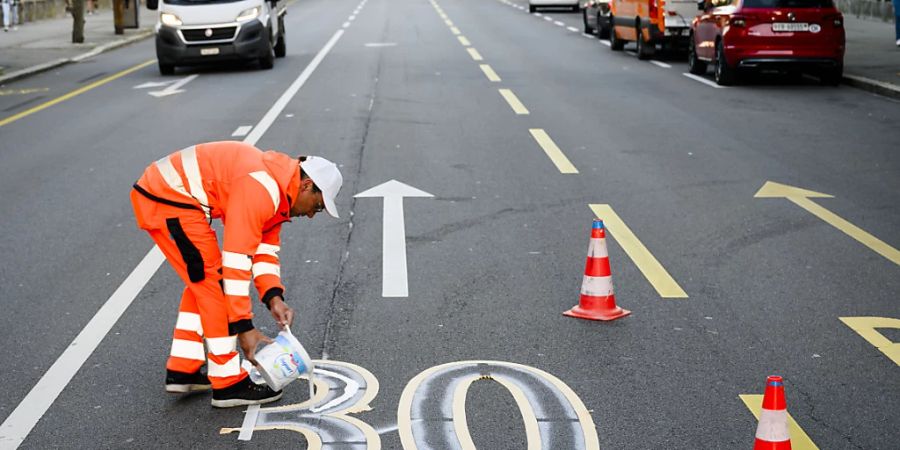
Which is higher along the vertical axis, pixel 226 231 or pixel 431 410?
pixel 226 231

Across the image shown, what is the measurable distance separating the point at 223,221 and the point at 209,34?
1855cm

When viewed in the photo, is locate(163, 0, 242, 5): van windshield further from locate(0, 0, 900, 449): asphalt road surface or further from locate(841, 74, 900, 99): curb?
locate(841, 74, 900, 99): curb

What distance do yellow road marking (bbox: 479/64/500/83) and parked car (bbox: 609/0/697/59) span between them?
3.48 m

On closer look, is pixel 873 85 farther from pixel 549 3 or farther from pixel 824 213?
pixel 549 3

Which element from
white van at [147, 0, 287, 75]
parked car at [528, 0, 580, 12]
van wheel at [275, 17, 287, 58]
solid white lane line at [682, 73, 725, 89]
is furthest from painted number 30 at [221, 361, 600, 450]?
parked car at [528, 0, 580, 12]

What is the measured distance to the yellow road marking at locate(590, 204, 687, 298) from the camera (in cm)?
807

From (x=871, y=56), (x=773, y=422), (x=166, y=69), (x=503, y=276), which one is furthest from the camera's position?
(x=871, y=56)

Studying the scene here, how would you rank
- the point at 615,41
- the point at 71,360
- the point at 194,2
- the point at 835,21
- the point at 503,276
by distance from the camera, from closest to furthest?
1. the point at 71,360
2. the point at 503,276
3. the point at 835,21
4. the point at 194,2
5. the point at 615,41

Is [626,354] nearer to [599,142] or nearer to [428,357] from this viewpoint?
[428,357]

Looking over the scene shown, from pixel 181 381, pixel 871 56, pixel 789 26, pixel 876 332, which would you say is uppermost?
pixel 789 26

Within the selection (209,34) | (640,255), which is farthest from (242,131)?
(209,34)

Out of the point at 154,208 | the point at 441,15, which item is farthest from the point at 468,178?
the point at 441,15

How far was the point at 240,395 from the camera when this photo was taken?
595 cm

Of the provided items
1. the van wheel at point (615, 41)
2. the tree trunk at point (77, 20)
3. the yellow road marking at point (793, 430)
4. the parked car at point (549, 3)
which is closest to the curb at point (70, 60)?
the tree trunk at point (77, 20)
